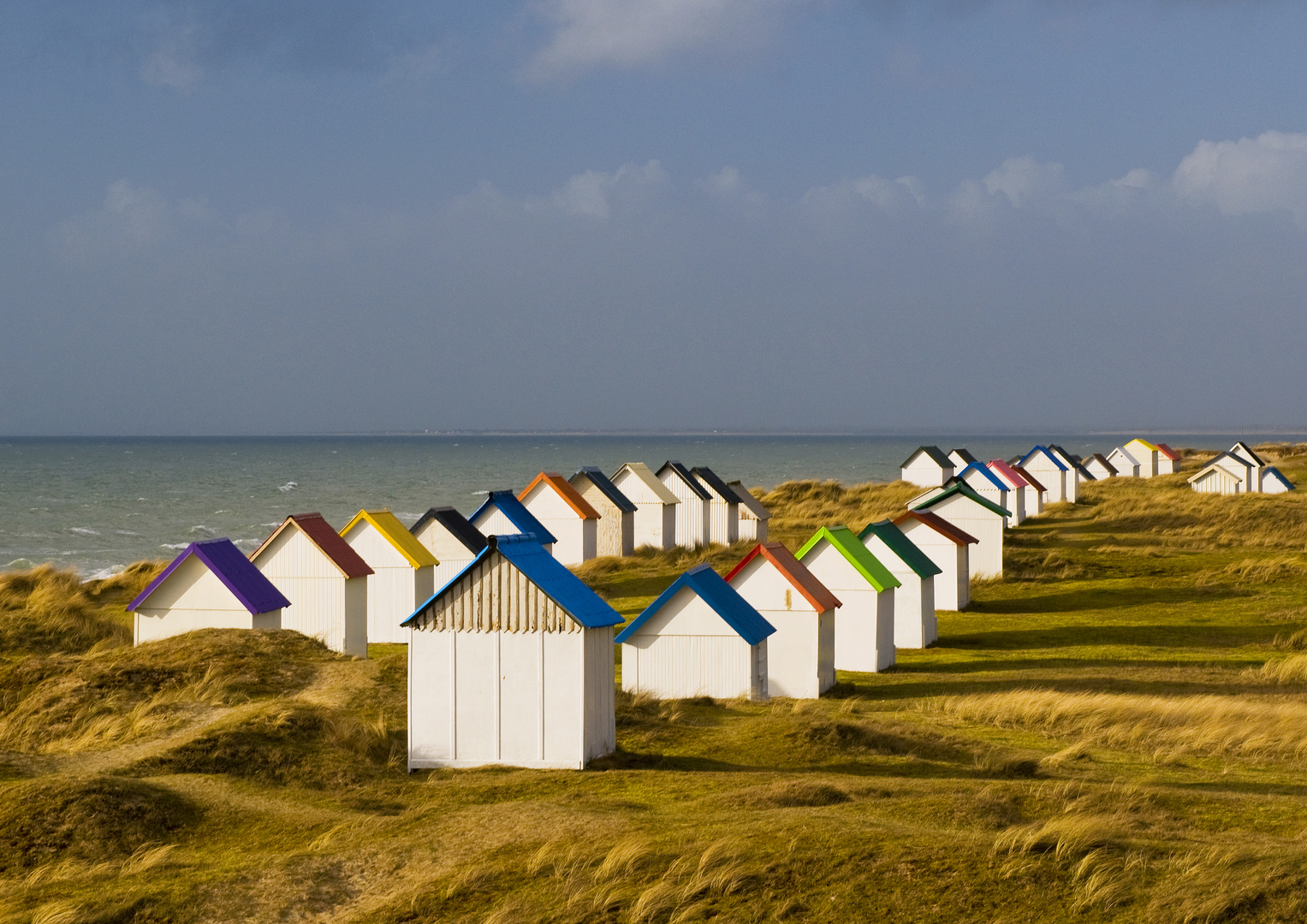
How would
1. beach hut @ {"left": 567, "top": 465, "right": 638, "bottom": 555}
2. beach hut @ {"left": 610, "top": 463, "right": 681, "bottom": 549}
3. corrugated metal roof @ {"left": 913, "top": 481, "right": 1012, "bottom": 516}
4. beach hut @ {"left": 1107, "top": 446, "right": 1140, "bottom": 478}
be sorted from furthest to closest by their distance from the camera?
beach hut @ {"left": 1107, "top": 446, "right": 1140, "bottom": 478} → beach hut @ {"left": 610, "top": 463, "right": 681, "bottom": 549} → beach hut @ {"left": 567, "top": 465, "right": 638, "bottom": 555} → corrugated metal roof @ {"left": 913, "top": 481, "right": 1012, "bottom": 516}

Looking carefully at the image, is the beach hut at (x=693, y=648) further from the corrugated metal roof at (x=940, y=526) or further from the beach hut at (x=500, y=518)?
the corrugated metal roof at (x=940, y=526)

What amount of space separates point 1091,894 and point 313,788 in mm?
10441

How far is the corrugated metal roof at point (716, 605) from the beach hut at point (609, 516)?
2753cm

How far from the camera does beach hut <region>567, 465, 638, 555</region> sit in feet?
182

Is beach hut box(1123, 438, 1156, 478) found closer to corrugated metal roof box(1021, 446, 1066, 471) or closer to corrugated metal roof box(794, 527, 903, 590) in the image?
corrugated metal roof box(1021, 446, 1066, 471)

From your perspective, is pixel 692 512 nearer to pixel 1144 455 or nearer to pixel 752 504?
pixel 752 504

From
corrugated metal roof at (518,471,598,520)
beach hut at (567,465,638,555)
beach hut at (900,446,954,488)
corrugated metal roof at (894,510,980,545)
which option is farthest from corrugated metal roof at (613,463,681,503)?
beach hut at (900,446,954,488)

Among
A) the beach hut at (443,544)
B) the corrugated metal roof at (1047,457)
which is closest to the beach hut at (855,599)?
the beach hut at (443,544)

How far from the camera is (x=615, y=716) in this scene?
23.3m

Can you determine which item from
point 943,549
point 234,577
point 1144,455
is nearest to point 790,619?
point 234,577

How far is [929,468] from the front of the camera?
9038 centimetres

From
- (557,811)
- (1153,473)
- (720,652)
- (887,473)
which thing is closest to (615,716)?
(720,652)

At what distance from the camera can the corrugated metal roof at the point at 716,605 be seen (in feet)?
88.0

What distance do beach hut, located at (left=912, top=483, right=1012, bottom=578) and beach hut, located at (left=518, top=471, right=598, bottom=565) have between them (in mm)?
12909
